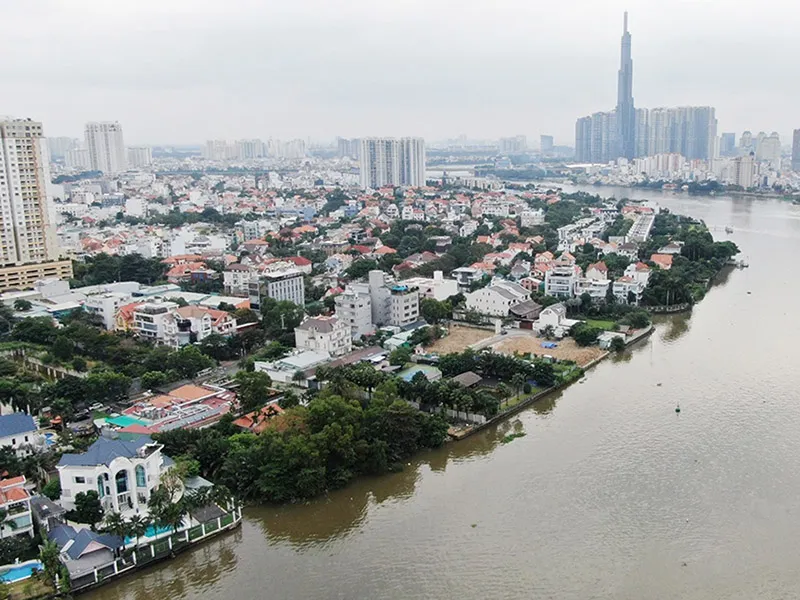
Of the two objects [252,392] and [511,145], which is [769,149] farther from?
[252,392]

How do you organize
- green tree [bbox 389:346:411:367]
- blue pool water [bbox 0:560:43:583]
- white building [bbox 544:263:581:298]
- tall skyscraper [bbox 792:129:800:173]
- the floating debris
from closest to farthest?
blue pool water [bbox 0:560:43:583], the floating debris, green tree [bbox 389:346:411:367], white building [bbox 544:263:581:298], tall skyscraper [bbox 792:129:800:173]

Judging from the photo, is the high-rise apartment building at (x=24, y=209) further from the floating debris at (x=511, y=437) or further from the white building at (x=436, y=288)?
the floating debris at (x=511, y=437)

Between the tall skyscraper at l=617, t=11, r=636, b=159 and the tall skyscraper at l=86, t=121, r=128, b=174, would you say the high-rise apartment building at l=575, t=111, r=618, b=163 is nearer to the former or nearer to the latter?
the tall skyscraper at l=617, t=11, r=636, b=159

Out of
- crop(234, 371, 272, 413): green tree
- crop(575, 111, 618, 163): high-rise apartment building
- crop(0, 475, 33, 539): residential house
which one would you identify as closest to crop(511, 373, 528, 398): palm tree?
crop(234, 371, 272, 413): green tree

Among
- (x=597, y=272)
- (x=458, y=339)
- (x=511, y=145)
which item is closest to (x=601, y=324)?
(x=597, y=272)

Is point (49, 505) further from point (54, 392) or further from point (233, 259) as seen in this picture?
point (233, 259)

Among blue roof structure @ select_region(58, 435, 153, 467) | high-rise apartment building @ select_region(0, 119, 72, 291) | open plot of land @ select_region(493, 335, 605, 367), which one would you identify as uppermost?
high-rise apartment building @ select_region(0, 119, 72, 291)
